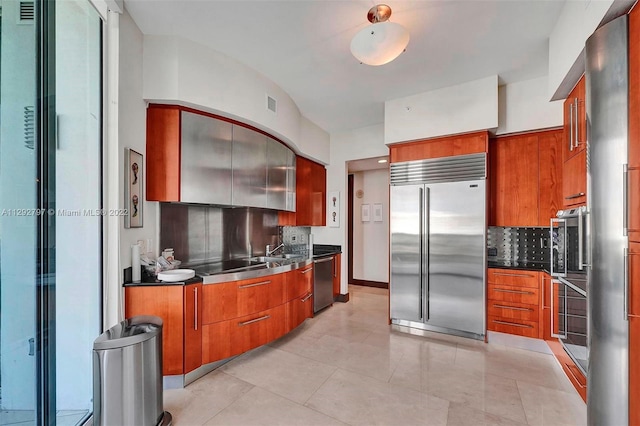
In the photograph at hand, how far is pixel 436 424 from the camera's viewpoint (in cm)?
181

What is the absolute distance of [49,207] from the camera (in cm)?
152

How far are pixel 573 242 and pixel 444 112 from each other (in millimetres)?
1943

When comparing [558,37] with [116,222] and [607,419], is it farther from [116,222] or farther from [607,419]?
[116,222]

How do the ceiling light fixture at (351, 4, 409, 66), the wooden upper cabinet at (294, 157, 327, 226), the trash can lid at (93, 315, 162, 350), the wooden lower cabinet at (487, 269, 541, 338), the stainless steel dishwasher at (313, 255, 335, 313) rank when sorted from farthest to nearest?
the wooden upper cabinet at (294, 157, 327, 226) → the stainless steel dishwasher at (313, 255, 335, 313) → the wooden lower cabinet at (487, 269, 541, 338) → the ceiling light fixture at (351, 4, 409, 66) → the trash can lid at (93, 315, 162, 350)

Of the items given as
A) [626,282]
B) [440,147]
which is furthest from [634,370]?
[440,147]

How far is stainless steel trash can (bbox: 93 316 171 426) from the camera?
158cm

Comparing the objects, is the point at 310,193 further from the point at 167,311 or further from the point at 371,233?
the point at 167,311

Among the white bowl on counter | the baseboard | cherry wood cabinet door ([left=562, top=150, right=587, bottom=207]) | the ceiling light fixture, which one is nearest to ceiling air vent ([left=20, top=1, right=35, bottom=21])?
the white bowl on counter

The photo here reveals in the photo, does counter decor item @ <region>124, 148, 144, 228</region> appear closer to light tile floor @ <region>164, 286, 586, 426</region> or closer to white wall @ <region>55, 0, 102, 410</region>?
white wall @ <region>55, 0, 102, 410</region>

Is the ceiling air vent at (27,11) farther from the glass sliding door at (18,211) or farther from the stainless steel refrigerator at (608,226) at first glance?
the stainless steel refrigerator at (608,226)

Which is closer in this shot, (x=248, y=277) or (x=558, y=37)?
(x=558, y=37)

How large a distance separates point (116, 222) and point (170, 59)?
4.85 ft

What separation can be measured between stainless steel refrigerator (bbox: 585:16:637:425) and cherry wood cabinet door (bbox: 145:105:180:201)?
3.04 metres

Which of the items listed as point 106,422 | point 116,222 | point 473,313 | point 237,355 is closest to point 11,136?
point 116,222
